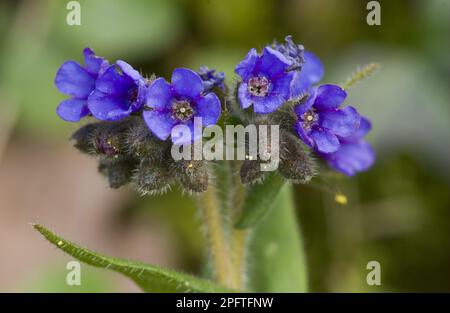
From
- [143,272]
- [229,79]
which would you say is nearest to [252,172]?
[143,272]

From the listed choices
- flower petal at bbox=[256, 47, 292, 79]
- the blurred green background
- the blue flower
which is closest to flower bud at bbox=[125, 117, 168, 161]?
flower petal at bbox=[256, 47, 292, 79]

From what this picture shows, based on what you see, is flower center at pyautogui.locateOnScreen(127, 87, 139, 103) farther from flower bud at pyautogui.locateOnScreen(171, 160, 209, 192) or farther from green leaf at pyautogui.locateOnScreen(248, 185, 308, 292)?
green leaf at pyautogui.locateOnScreen(248, 185, 308, 292)

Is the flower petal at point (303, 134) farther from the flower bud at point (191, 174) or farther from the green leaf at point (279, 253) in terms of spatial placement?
the green leaf at point (279, 253)

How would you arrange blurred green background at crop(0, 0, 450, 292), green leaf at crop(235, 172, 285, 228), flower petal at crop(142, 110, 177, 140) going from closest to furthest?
1. flower petal at crop(142, 110, 177, 140)
2. green leaf at crop(235, 172, 285, 228)
3. blurred green background at crop(0, 0, 450, 292)

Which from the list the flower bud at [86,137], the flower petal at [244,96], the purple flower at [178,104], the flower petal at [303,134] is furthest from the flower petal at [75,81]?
the flower petal at [303,134]

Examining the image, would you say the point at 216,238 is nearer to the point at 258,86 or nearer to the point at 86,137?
the point at 86,137

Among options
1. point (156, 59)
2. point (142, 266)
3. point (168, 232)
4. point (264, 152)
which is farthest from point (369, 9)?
point (142, 266)
